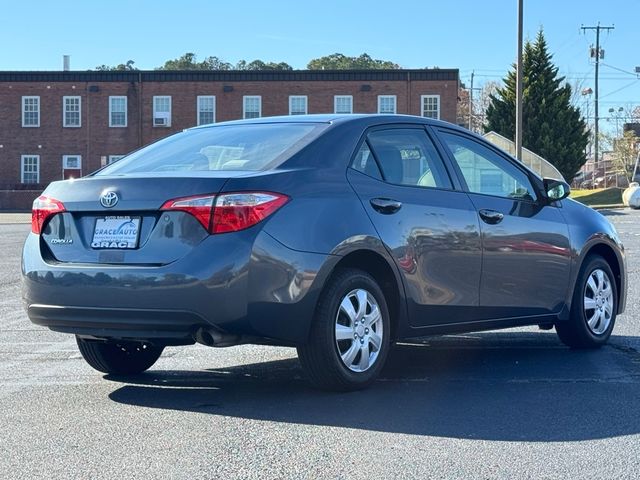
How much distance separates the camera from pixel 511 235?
22.8ft

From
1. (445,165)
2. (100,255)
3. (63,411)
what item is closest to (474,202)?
(445,165)

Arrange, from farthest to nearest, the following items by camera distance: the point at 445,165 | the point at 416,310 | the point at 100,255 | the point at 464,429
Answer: the point at 445,165, the point at 416,310, the point at 100,255, the point at 464,429

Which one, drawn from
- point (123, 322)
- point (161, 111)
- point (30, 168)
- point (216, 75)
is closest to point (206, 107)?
point (216, 75)

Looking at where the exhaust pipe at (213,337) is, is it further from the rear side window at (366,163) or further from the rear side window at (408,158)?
the rear side window at (408,158)

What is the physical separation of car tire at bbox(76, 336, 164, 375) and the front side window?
2.47 meters

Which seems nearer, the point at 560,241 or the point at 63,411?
the point at 63,411

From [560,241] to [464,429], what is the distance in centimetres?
272

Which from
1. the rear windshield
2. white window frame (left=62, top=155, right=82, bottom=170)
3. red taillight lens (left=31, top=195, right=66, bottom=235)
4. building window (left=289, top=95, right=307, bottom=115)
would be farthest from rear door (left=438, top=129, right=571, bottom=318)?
white window frame (left=62, top=155, right=82, bottom=170)

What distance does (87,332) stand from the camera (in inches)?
221

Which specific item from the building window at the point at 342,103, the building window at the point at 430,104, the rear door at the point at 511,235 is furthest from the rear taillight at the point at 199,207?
the building window at the point at 342,103

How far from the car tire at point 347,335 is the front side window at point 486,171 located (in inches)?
54.1

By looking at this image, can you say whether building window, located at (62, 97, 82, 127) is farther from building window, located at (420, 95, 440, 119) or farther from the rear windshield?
the rear windshield

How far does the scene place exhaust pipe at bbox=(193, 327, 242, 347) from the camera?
5371mm

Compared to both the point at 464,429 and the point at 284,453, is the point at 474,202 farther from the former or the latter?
the point at 284,453
